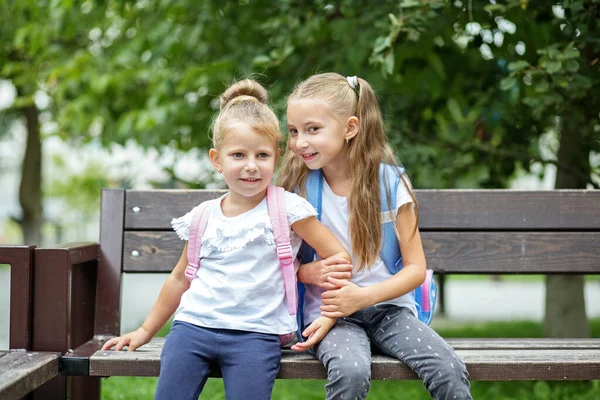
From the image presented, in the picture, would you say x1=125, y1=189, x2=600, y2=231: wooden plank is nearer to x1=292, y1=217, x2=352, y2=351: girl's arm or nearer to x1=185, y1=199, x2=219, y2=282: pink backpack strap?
x1=185, y1=199, x2=219, y2=282: pink backpack strap

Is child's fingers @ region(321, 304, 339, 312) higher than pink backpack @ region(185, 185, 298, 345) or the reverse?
the reverse

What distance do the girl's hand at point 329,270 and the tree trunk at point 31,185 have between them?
1256 cm

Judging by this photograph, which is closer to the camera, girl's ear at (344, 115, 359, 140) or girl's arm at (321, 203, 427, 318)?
girl's arm at (321, 203, 427, 318)

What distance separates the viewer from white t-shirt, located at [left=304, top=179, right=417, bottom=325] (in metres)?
2.65

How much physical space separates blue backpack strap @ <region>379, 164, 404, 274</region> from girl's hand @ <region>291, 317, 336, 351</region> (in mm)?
312

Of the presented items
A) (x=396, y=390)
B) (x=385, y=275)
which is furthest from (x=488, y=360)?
(x=396, y=390)

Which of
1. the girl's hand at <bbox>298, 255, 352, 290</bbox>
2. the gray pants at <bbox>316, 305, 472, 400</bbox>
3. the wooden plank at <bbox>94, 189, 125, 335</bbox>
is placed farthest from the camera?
the wooden plank at <bbox>94, 189, 125, 335</bbox>

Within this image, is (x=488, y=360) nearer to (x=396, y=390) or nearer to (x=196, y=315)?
(x=196, y=315)

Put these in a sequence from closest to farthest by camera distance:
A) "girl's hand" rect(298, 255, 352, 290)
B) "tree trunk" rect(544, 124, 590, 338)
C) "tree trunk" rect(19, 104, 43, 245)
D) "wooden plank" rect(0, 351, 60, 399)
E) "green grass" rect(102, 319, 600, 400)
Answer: "wooden plank" rect(0, 351, 60, 399) → "girl's hand" rect(298, 255, 352, 290) → "green grass" rect(102, 319, 600, 400) → "tree trunk" rect(544, 124, 590, 338) → "tree trunk" rect(19, 104, 43, 245)

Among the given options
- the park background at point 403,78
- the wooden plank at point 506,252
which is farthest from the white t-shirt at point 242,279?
the park background at point 403,78

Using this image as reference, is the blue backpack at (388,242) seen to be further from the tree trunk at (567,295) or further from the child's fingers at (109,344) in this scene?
the tree trunk at (567,295)

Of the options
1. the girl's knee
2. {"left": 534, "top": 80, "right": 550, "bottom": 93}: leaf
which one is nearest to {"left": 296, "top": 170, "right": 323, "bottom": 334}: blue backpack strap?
the girl's knee

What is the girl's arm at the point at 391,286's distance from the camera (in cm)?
251

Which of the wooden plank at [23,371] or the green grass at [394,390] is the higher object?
the wooden plank at [23,371]
